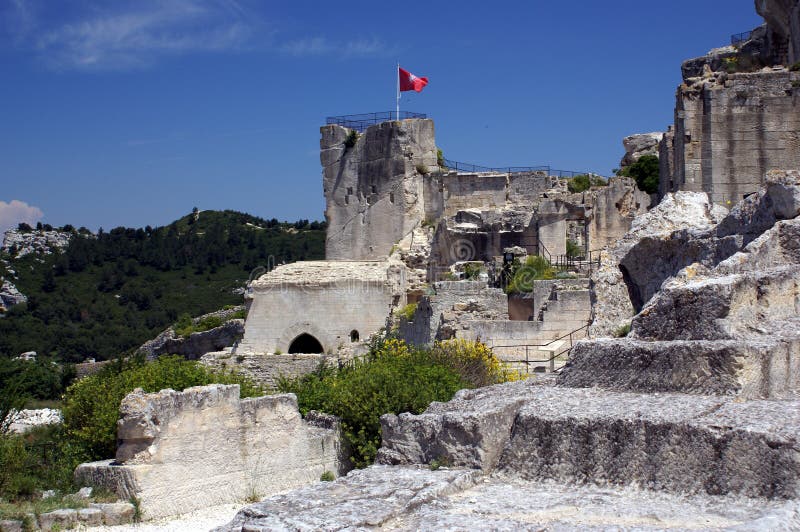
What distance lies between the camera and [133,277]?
71125 millimetres

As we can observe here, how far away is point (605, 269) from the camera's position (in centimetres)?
1001

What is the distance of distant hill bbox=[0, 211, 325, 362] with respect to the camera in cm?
5681

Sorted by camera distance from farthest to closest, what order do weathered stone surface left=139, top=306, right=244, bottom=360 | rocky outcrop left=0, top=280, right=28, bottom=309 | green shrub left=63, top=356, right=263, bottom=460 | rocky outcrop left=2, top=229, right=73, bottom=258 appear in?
rocky outcrop left=2, top=229, right=73, bottom=258 < rocky outcrop left=0, top=280, right=28, bottom=309 < weathered stone surface left=139, top=306, right=244, bottom=360 < green shrub left=63, top=356, right=263, bottom=460

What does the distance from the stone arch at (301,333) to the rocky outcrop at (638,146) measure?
14.6 m

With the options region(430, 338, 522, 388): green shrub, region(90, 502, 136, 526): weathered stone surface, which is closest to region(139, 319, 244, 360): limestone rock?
region(430, 338, 522, 388): green shrub

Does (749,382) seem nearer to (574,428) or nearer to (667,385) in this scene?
(667,385)

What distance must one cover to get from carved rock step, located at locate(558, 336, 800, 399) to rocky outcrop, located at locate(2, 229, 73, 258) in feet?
238

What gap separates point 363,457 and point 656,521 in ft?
25.9

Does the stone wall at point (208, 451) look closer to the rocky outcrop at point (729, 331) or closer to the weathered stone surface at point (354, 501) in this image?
the weathered stone surface at point (354, 501)

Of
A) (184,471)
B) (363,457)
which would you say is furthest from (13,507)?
(363,457)

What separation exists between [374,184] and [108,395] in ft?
68.9

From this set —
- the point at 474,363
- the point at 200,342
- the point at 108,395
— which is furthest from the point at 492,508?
the point at 200,342

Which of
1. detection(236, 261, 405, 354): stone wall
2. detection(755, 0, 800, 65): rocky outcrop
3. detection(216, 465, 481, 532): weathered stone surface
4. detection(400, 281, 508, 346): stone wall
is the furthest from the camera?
detection(236, 261, 405, 354): stone wall

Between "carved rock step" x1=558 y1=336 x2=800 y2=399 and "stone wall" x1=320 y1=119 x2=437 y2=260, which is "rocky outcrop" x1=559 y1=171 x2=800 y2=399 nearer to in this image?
"carved rock step" x1=558 y1=336 x2=800 y2=399
